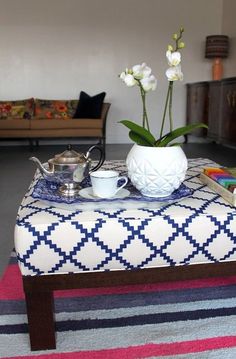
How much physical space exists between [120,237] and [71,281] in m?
0.17

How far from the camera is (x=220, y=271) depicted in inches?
39.0

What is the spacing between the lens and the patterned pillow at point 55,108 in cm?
509

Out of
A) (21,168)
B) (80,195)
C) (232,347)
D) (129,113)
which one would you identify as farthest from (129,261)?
(129,113)

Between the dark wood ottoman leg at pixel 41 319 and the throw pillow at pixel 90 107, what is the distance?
4022mm

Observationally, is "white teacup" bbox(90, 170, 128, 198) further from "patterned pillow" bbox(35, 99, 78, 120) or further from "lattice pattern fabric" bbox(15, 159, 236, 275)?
"patterned pillow" bbox(35, 99, 78, 120)

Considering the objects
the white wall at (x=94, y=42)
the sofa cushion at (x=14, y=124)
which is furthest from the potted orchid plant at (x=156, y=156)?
the white wall at (x=94, y=42)

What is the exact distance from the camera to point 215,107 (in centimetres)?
451

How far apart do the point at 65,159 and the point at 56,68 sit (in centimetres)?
459

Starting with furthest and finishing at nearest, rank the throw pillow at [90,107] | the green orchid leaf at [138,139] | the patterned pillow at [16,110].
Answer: the patterned pillow at [16,110]
the throw pillow at [90,107]
the green orchid leaf at [138,139]

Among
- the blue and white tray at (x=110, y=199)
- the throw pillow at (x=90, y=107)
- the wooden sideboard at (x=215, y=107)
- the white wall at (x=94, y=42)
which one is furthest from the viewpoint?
the white wall at (x=94, y=42)

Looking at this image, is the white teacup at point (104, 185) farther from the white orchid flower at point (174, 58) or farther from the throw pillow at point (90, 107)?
the throw pillow at point (90, 107)

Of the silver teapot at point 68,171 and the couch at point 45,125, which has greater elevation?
the silver teapot at point 68,171

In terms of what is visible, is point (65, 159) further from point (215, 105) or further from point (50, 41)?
point (50, 41)

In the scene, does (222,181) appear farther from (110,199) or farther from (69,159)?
(69,159)
